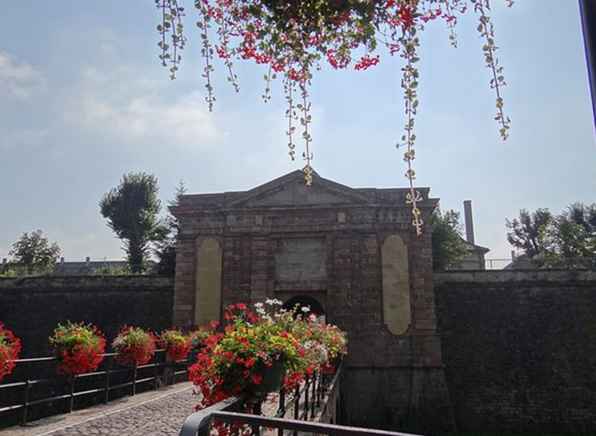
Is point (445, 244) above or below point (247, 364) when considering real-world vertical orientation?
above

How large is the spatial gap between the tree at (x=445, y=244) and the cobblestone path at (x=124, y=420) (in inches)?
886

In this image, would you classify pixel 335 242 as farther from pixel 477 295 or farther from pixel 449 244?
pixel 449 244

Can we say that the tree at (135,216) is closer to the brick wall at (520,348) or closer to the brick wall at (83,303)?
the brick wall at (83,303)

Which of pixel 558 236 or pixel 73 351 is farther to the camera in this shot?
pixel 558 236

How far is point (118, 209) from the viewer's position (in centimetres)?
3334

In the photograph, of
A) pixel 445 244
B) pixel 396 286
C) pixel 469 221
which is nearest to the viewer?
pixel 396 286

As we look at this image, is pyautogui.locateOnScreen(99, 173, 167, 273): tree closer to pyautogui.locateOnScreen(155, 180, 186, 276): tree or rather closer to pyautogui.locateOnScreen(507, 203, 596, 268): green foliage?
pyautogui.locateOnScreen(155, 180, 186, 276): tree

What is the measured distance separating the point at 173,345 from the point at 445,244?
69.1 ft

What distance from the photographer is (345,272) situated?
18.7 meters

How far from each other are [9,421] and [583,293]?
2140 centimetres

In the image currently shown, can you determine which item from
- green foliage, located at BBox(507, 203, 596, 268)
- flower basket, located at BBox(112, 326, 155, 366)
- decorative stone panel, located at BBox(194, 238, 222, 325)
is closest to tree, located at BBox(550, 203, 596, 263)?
green foliage, located at BBox(507, 203, 596, 268)

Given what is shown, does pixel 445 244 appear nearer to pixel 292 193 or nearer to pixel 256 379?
pixel 292 193

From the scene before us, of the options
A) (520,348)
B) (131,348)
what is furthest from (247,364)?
(520,348)

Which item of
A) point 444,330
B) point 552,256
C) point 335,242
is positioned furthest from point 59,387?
point 552,256
